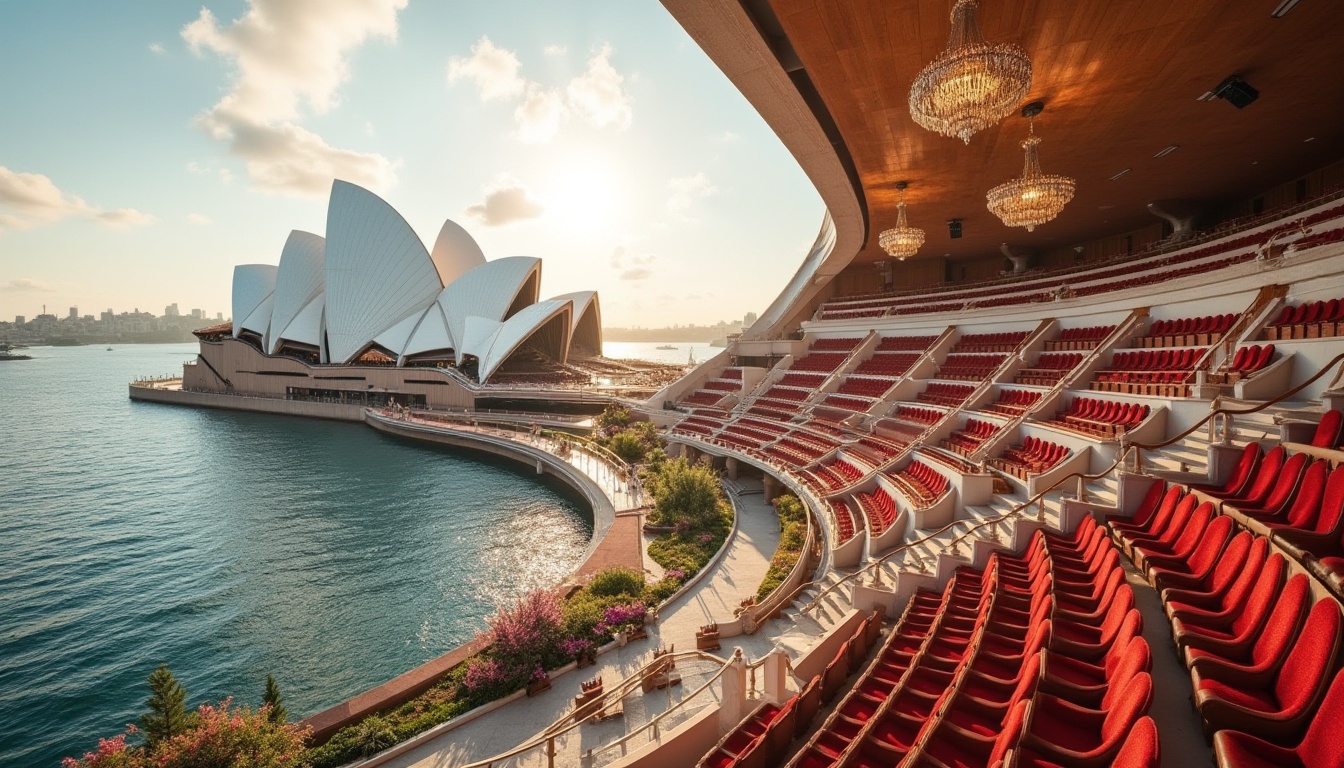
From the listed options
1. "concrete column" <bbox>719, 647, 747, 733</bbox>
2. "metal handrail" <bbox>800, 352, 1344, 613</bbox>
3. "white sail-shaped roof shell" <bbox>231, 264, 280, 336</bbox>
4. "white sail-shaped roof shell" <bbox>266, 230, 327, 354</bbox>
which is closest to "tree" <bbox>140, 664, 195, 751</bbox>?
"concrete column" <bbox>719, 647, 747, 733</bbox>

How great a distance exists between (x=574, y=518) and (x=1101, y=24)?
19.9 meters

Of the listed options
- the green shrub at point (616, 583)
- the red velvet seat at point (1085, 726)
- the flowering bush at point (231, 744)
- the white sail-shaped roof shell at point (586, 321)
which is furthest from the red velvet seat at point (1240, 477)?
the white sail-shaped roof shell at point (586, 321)

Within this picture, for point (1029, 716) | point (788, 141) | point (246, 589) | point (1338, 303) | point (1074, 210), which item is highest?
point (1074, 210)

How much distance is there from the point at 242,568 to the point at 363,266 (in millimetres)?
42436

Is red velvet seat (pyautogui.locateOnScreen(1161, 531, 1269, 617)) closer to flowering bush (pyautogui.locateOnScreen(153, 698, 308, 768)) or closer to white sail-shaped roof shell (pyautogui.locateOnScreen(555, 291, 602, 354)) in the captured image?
flowering bush (pyautogui.locateOnScreen(153, 698, 308, 768))

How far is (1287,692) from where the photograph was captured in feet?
9.84

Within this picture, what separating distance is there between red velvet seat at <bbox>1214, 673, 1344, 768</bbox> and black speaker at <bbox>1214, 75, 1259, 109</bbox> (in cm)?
1209

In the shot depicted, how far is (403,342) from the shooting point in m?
50.9

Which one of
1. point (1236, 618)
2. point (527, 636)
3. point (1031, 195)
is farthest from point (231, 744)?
point (1031, 195)

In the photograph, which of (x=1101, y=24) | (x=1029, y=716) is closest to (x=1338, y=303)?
(x=1101, y=24)

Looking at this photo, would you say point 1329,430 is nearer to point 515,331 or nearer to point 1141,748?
point 1141,748

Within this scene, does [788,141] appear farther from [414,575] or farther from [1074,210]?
[414,575]

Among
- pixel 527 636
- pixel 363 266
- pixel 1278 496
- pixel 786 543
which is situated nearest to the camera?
pixel 1278 496

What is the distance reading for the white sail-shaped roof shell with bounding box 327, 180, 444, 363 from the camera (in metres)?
50.6
